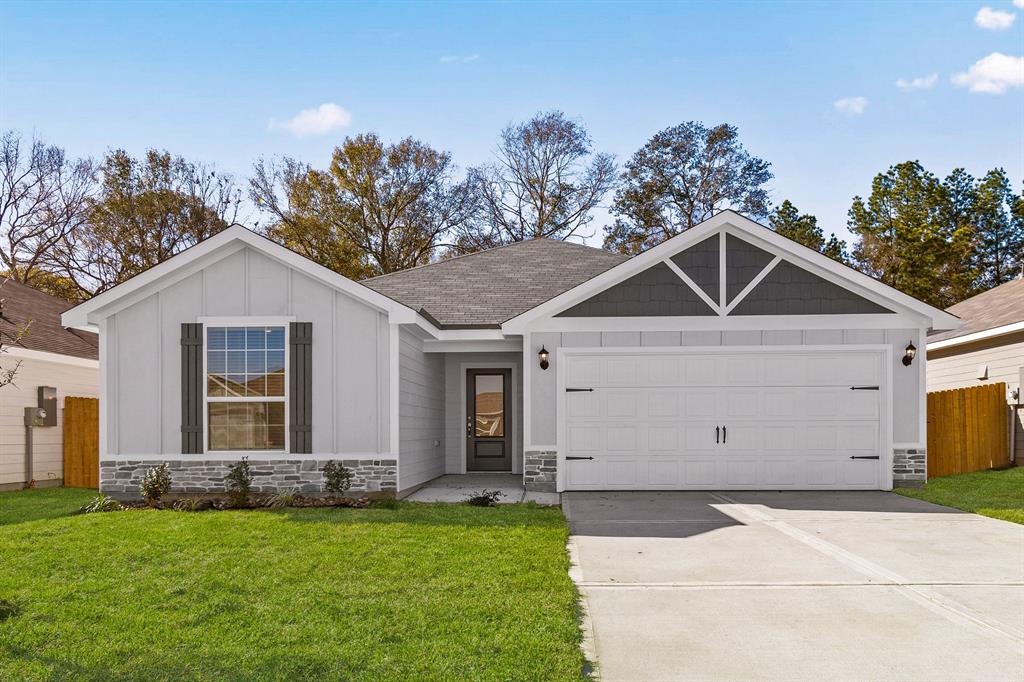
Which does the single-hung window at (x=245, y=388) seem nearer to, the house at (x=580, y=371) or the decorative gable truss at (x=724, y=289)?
the house at (x=580, y=371)

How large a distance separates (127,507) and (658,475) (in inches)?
278

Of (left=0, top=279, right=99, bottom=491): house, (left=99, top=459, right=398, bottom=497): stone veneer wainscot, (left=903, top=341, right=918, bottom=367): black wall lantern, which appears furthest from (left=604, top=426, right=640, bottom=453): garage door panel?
(left=0, top=279, right=99, bottom=491): house

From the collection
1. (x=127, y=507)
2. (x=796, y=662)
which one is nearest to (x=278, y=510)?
(x=127, y=507)

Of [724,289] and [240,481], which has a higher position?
[724,289]

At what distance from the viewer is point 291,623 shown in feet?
15.5

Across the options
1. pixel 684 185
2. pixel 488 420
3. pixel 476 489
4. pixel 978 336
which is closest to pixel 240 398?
pixel 476 489

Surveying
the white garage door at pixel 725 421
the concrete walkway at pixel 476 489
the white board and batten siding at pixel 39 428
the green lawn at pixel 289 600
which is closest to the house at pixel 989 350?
the white garage door at pixel 725 421

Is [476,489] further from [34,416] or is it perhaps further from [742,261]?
[34,416]

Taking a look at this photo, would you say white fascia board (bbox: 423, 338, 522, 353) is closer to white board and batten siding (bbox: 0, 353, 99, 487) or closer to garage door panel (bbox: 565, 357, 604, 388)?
garage door panel (bbox: 565, 357, 604, 388)

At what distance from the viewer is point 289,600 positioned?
17.2ft

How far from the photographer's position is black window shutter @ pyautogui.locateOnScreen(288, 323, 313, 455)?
1029 cm

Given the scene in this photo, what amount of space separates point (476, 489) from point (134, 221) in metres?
19.4

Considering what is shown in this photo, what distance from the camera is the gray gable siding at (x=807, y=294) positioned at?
432 inches

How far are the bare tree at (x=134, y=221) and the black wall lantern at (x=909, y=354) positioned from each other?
21.7 m
